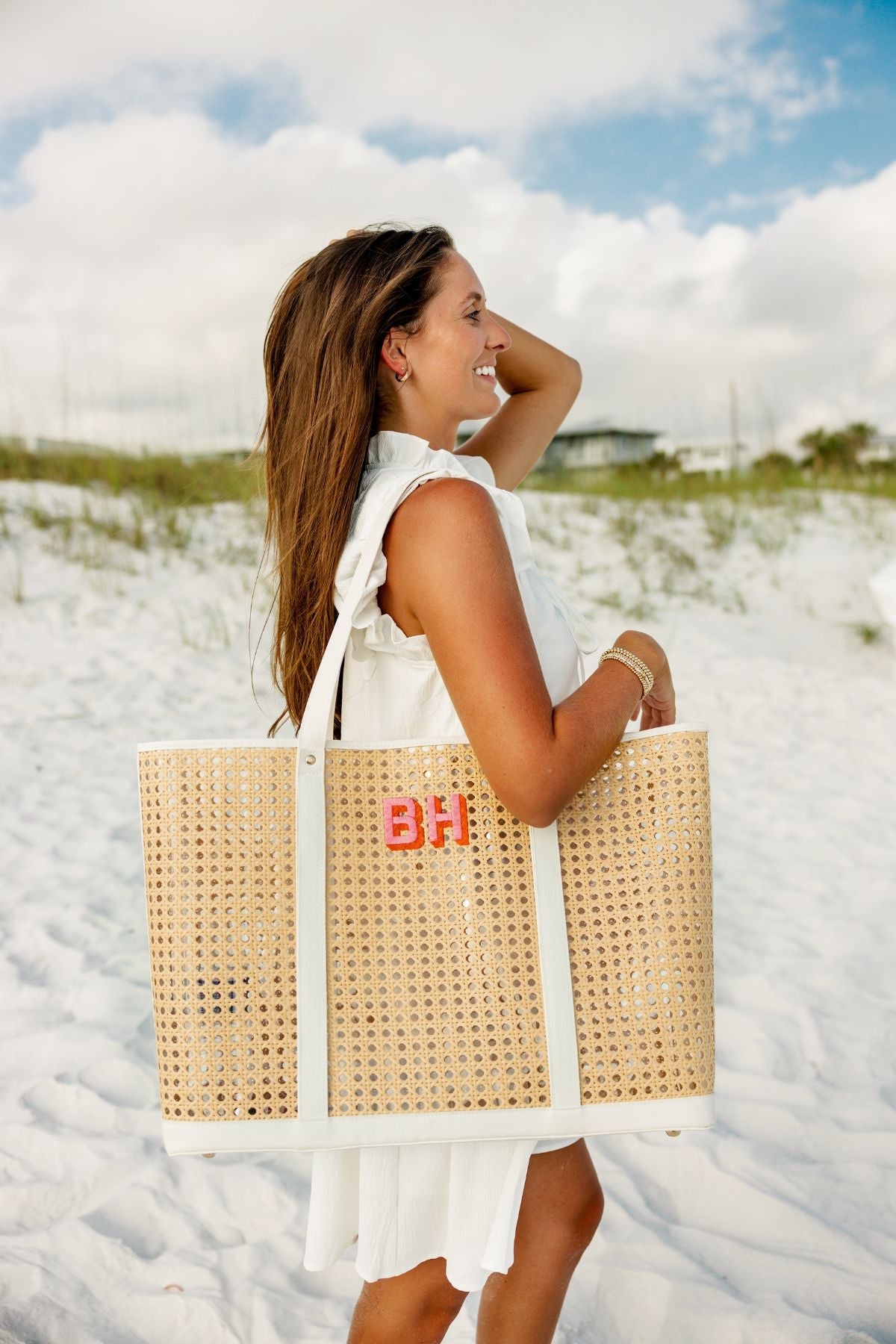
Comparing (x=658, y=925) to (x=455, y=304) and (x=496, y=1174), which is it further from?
(x=455, y=304)

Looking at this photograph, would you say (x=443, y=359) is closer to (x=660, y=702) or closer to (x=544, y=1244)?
(x=660, y=702)

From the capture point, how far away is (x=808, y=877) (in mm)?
4441

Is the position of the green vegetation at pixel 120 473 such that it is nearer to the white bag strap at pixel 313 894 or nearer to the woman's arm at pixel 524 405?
the woman's arm at pixel 524 405

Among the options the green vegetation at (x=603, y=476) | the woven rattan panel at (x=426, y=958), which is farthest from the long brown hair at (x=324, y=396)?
the green vegetation at (x=603, y=476)

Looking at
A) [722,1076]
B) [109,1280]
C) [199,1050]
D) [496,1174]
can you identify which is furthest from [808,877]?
[199,1050]

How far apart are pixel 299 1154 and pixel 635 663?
2.05 m

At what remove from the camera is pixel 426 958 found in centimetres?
119

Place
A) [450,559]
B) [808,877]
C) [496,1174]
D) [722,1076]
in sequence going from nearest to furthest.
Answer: [450,559], [496,1174], [722,1076], [808,877]

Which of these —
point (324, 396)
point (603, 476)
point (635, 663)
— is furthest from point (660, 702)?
point (603, 476)

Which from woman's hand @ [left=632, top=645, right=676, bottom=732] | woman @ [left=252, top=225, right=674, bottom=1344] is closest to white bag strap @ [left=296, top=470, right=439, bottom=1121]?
woman @ [left=252, top=225, right=674, bottom=1344]

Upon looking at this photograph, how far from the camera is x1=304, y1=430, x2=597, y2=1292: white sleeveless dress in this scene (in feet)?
4.21

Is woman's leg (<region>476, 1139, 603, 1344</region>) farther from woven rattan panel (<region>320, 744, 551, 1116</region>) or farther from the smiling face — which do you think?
the smiling face

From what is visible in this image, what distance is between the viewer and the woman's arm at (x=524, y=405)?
1891 mm

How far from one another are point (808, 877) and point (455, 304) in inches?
142
